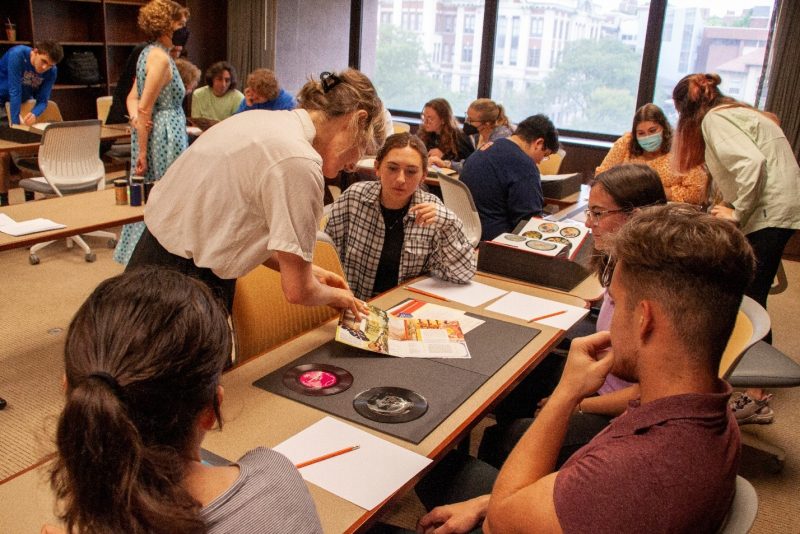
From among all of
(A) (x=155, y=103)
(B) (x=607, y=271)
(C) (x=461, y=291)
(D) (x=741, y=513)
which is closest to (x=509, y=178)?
(C) (x=461, y=291)

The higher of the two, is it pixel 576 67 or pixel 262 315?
pixel 576 67

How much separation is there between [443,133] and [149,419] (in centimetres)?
481

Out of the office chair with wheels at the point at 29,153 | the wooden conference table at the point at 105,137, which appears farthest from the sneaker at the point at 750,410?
the office chair with wheels at the point at 29,153

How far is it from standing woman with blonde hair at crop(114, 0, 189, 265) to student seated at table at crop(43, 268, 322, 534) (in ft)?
10.3

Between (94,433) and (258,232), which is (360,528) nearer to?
(94,433)

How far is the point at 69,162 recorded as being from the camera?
4621 millimetres

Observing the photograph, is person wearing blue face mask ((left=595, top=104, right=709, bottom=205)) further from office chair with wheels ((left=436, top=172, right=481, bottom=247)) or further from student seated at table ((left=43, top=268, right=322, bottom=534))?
student seated at table ((left=43, top=268, right=322, bottom=534))

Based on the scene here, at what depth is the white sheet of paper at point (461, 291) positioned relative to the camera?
Result: 242 centimetres

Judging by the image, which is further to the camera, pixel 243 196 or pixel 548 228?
pixel 548 228

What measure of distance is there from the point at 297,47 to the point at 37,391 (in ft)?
18.5

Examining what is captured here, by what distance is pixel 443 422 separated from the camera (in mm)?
1591

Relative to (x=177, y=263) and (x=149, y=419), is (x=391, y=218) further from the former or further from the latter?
(x=149, y=419)

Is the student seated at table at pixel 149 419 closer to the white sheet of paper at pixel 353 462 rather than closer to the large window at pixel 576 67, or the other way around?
the white sheet of paper at pixel 353 462

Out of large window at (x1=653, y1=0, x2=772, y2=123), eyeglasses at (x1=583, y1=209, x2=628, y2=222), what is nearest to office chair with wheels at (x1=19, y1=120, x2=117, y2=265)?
eyeglasses at (x1=583, y1=209, x2=628, y2=222)
